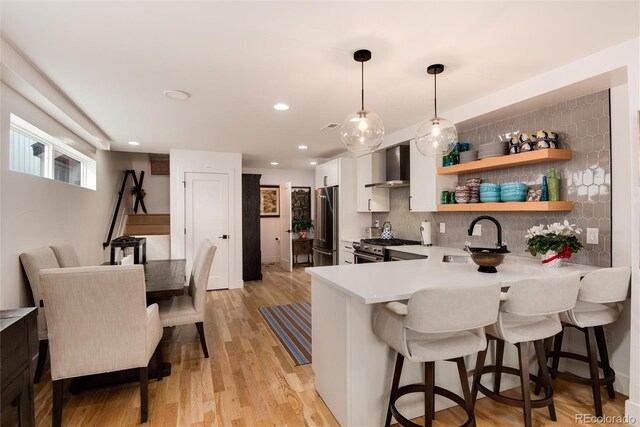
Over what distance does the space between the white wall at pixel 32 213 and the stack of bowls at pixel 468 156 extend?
3.89 metres

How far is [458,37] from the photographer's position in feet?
6.24

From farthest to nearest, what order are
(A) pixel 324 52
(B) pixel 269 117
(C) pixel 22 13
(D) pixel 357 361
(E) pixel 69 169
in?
1. (E) pixel 69 169
2. (B) pixel 269 117
3. (A) pixel 324 52
4. (D) pixel 357 361
5. (C) pixel 22 13

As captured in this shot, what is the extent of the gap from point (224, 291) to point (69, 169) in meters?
2.77

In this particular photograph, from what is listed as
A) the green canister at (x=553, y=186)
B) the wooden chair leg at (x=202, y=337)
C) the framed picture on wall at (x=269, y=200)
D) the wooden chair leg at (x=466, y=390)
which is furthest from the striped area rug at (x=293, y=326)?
the framed picture on wall at (x=269, y=200)

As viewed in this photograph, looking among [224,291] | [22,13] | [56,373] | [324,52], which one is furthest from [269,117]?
[224,291]

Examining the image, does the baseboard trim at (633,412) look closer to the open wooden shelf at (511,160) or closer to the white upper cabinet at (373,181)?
the open wooden shelf at (511,160)

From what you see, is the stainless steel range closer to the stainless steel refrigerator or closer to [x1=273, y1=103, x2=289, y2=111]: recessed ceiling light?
the stainless steel refrigerator

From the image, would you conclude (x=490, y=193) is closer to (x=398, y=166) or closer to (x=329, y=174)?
(x=398, y=166)

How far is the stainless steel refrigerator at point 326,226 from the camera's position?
5.16 m

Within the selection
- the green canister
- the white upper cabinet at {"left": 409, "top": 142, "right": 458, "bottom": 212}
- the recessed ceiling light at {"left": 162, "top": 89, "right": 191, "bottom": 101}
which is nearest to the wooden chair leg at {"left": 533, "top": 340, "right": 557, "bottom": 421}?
the green canister

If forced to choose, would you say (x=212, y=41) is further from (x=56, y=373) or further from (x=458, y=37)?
(x=56, y=373)

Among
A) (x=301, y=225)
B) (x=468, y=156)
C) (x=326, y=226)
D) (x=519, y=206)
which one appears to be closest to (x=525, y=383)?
(x=519, y=206)

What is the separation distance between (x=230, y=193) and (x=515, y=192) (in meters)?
4.21

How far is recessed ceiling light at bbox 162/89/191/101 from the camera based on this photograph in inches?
107
